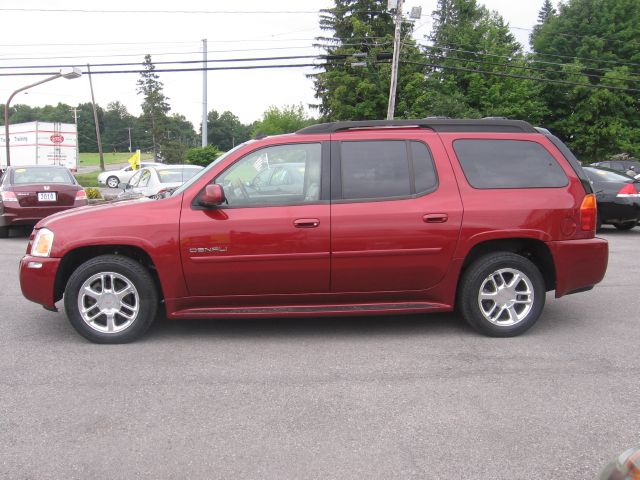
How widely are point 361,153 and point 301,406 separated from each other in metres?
2.26

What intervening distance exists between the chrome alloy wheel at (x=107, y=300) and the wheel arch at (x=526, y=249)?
2.84 meters

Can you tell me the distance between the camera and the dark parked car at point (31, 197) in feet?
35.8

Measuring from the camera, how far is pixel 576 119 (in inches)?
1590

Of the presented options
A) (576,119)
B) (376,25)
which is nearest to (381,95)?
(376,25)

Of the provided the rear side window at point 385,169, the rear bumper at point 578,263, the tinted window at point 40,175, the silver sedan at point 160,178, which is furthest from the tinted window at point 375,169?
the tinted window at point 40,175

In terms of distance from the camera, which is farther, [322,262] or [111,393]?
[322,262]

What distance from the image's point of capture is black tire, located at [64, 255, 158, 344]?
15.1 feet

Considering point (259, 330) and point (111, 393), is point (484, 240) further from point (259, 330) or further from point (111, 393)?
point (111, 393)

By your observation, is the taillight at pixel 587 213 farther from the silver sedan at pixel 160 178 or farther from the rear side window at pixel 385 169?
the silver sedan at pixel 160 178

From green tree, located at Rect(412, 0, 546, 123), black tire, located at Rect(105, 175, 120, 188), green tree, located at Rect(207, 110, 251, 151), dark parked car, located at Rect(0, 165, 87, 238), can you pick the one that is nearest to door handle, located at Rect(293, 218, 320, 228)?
dark parked car, located at Rect(0, 165, 87, 238)

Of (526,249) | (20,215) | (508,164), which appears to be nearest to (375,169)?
(508,164)

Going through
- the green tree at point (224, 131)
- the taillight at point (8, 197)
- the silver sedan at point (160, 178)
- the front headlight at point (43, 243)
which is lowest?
the front headlight at point (43, 243)

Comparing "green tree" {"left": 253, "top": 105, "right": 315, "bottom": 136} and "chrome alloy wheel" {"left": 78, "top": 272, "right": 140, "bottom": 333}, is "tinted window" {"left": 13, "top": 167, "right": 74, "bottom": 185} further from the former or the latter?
"green tree" {"left": 253, "top": 105, "right": 315, "bottom": 136}

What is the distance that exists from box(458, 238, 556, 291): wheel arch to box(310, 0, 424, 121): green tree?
34184mm
